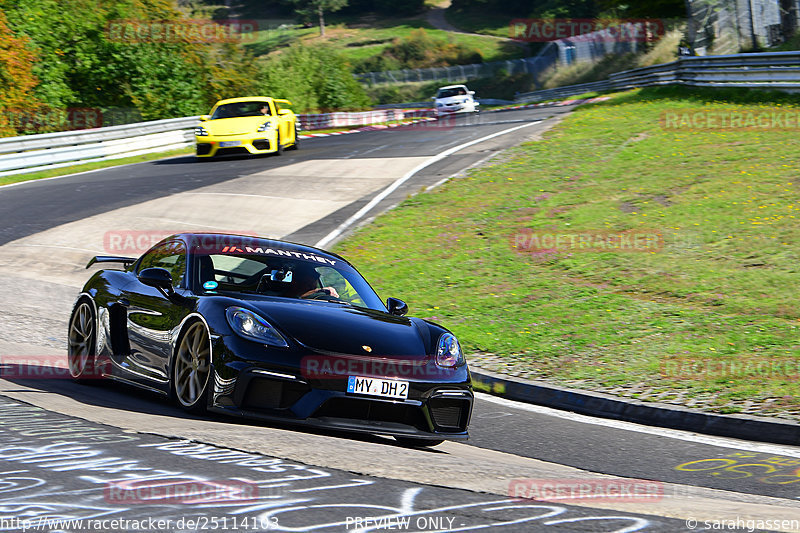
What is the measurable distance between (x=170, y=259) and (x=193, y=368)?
1.46 meters

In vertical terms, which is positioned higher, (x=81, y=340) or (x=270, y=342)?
(x=270, y=342)

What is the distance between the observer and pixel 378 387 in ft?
20.2

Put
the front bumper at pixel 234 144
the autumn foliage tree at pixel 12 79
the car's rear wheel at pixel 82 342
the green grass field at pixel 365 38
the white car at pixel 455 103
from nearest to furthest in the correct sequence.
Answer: the car's rear wheel at pixel 82 342
the front bumper at pixel 234 144
the autumn foliage tree at pixel 12 79
the white car at pixel 455 103
the green grass field at pixel 365 38

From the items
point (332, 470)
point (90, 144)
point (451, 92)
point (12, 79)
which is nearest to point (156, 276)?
point (332, 470)

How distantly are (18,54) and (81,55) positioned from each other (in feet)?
15.0

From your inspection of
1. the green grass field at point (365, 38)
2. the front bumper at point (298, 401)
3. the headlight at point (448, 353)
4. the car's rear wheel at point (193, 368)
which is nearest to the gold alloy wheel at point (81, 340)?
the car's rear wheel at point (193, 368)

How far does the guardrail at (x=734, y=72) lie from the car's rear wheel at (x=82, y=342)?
21255 millimetres

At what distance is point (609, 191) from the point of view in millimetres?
17641

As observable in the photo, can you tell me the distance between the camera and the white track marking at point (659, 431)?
6.95 metres

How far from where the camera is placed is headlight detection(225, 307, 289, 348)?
20.3 feet

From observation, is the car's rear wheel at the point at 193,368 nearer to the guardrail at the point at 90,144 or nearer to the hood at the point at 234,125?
the hood at the point at 234,125

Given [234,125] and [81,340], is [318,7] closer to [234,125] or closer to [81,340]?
[234,125]

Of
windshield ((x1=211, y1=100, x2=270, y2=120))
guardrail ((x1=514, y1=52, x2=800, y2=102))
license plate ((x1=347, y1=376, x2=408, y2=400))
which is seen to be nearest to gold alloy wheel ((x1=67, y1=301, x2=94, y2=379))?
license plate ((x1=347, y1=376, x2=408, y2=400))

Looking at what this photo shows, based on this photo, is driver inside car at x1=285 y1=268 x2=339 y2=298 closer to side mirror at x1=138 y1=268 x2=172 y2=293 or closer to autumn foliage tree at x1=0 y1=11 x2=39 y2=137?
side mirror at x1=138 y1=268 x2=172 y2=293
